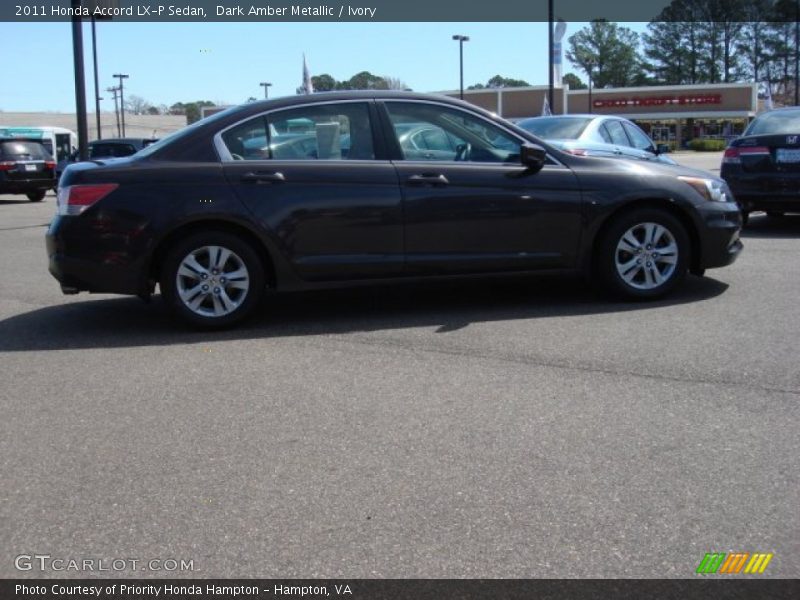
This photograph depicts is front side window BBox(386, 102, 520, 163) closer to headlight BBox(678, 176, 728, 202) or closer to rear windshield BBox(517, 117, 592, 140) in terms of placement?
headlight BBox(678, 176, 728, 202)

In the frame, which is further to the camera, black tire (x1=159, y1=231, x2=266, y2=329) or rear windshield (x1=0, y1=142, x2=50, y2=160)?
rear windshield (x1=0, y1=142, x2=50, y2=160)

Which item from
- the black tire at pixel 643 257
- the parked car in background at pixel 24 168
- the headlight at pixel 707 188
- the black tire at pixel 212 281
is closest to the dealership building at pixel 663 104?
the parked car in background at pixel 24 168

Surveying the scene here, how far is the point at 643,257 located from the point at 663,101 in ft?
225

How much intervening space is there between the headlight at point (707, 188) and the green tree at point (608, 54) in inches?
4425

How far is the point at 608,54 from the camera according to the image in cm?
11519

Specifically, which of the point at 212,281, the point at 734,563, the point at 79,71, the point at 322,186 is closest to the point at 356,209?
the point at 322,186

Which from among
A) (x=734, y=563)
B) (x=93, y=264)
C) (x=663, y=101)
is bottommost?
(x=734, y=563)

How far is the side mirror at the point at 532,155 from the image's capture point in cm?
638

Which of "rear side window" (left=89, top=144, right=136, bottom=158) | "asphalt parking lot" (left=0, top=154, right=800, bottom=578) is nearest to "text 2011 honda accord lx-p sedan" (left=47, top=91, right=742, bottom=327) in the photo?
"asphalt parking lot" (left=0, top=154, right=800, bottom=578)

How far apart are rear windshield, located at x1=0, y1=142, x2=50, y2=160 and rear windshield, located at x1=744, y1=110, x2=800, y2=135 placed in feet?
59.9

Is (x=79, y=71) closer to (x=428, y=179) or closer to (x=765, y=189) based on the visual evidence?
(x=428, y=179)

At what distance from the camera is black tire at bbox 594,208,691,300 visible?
6652 mm

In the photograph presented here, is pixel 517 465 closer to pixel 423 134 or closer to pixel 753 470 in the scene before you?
pixel 753 470
